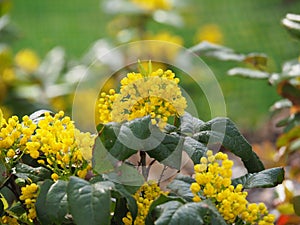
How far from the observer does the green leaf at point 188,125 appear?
1581 mm

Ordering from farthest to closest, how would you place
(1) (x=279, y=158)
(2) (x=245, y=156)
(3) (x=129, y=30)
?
(3) (x=129, y=30), (1) (x=279, y=158), (2) (x=245, y=156)

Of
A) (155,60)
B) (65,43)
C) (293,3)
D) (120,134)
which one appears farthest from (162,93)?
(293,3)

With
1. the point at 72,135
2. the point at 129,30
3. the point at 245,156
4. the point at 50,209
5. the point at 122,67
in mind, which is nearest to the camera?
the point at 50,209

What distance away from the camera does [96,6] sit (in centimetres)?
670

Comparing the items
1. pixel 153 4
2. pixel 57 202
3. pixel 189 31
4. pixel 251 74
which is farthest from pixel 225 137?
pixel 189 31

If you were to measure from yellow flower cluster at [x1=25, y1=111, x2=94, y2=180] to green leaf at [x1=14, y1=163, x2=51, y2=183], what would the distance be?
3cm

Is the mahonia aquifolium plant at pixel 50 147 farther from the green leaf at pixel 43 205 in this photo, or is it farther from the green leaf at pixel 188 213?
the green leaf at pixel 188 213

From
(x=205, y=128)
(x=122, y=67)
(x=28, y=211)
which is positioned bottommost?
(x=28, y=211)

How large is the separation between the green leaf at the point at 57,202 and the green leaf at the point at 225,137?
363 millimetres

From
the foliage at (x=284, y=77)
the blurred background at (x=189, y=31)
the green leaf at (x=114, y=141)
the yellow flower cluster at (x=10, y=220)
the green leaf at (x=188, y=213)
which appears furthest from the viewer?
the blurred background at (x=189, y=31)

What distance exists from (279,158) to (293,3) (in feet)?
12.3

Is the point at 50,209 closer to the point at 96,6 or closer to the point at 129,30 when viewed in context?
the point at 129,30

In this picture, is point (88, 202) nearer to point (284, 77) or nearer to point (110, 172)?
point (110, 172)

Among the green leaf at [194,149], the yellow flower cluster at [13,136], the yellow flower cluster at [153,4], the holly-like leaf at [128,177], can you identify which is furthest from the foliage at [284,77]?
the yellow flower cluster at [153,4]
